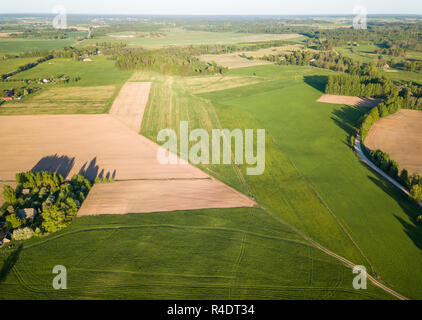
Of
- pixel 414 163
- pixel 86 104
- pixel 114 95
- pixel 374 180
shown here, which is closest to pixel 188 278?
pixel 374 180

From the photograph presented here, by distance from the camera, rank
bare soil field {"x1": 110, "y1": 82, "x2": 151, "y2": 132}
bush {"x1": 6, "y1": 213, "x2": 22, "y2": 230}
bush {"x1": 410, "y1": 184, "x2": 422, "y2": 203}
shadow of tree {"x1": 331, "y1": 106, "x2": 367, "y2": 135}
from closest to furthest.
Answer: bush {"x1": 6, "y1": 213, "x2": 22, "y2": 230}
bush {"x1": 410, "y1": 184, "x2": 422, "y2": 203}
shadow of tree {"x1": 331, "y1": 106, "x2": 367, "y2": 135}
bare soil field {"x1": 110, "y1": 82, "x2": 151, "y2": 132}

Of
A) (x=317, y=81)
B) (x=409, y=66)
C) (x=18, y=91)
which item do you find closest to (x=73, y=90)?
(x=18, y=91)

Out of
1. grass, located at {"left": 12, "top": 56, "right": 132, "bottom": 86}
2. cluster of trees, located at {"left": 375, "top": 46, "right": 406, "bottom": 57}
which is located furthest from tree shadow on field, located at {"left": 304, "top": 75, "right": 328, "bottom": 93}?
cluster of trees, located at {"left": 375, "top": 46, "right": 406, "bottom": 57}

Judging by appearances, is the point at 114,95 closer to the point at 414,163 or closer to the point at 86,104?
the point at 86,104

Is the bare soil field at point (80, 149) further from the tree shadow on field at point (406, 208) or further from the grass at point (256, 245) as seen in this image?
the tree shadow on field at point (406, 208)

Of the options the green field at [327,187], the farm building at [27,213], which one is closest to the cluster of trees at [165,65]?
the green field at [327,187]

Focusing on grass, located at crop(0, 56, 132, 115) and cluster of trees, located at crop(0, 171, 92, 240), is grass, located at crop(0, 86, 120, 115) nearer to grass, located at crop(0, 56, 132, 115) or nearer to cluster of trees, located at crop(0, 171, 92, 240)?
grass, located at crop(0, 56, 132, 115)
